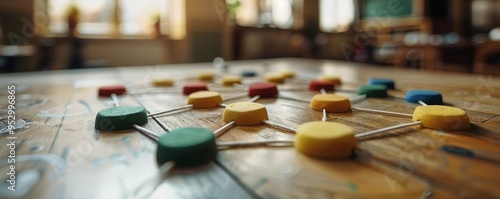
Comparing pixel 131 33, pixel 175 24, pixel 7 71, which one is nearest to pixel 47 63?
pixel 7 71

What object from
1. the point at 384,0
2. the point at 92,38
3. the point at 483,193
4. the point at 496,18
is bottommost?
the point at 483,193

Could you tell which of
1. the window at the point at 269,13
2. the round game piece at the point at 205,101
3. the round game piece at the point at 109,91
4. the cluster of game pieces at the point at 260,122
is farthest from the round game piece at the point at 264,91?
the window at the point at 269,13

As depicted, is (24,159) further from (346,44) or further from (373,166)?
(346,44)

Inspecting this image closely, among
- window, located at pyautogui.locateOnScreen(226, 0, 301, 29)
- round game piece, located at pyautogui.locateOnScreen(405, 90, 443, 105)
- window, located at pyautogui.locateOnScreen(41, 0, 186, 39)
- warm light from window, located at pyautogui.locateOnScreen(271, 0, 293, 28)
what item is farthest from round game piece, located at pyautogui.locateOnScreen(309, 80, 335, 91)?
→ warm light from window, located at pyautogui.locateOnScreen(271, 0, 293, 28)

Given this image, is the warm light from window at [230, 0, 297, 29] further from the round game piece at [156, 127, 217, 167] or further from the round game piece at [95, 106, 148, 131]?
the round game piece at [156, 127, 217, 167]

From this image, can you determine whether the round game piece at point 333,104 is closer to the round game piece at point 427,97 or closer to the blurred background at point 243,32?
the round game piece at point 427,97

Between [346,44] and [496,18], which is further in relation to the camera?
[346,44]

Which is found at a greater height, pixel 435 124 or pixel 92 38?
pixel 92 38
